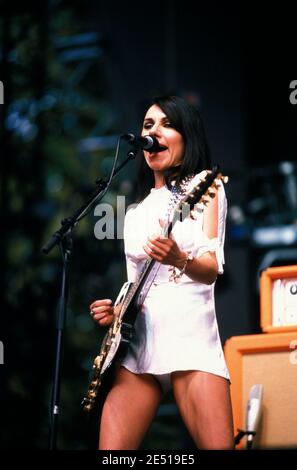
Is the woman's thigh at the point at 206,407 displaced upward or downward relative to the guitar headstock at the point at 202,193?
downward

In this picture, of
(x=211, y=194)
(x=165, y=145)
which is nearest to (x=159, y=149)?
(x=165, y=145)

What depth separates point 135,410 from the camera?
114 inches

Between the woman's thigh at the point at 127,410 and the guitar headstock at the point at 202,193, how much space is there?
0.55 m

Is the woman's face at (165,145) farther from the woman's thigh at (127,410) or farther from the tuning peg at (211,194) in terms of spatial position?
the woman's thigh at (127,410)

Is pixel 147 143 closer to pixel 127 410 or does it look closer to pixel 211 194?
pixel 211 194

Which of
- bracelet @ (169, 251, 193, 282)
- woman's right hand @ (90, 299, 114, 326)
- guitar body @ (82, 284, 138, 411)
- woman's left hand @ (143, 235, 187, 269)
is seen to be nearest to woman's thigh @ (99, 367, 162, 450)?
guitar body @ (82, 284, 138, 411)

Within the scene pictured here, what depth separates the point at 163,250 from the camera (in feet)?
8.64

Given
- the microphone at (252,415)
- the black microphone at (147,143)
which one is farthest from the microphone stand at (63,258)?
the microphone at (252,415)

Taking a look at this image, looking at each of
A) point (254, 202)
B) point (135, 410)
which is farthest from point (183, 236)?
point (254, 202)

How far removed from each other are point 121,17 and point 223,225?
6.52 meters

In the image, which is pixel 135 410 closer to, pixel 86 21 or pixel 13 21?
pixel 13 21

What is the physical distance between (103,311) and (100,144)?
6065 millimetres

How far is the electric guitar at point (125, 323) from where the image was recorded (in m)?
2.82

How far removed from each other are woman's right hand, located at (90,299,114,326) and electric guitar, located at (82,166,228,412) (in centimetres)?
2
